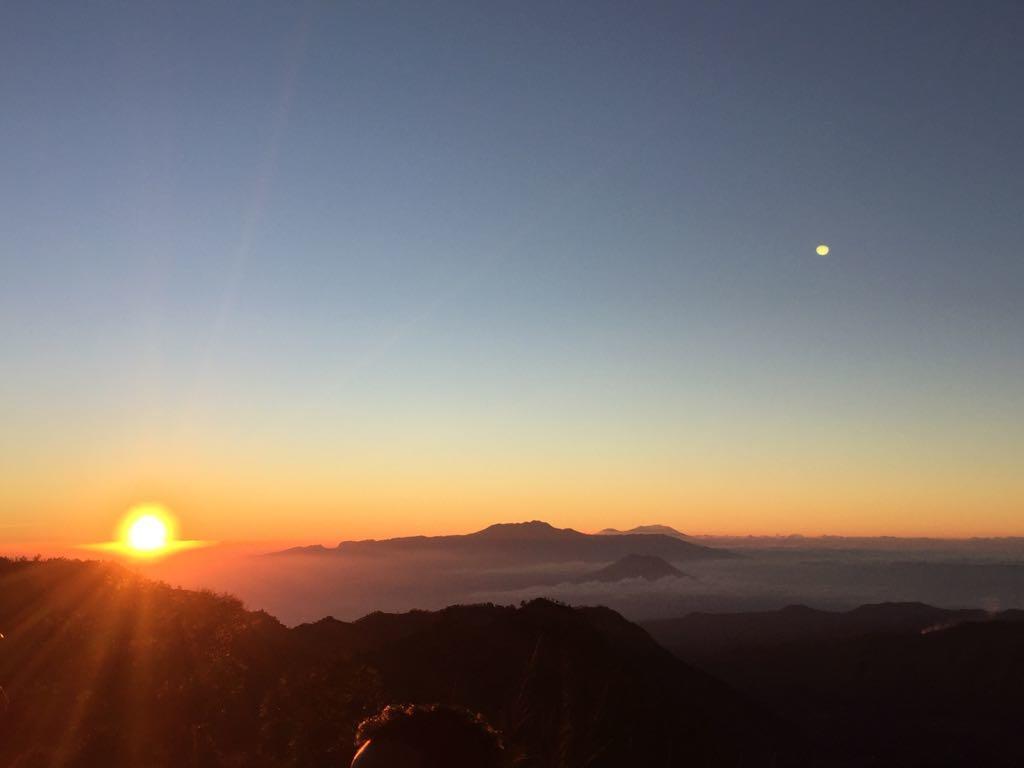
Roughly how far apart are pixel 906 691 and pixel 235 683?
182 meters

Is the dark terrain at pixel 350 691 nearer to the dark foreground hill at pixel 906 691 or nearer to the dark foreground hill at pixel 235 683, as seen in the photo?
the dark foreground hill at pixel 235 683

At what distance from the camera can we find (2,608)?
105 feet

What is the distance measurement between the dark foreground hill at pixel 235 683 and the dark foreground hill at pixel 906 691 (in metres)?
64.1

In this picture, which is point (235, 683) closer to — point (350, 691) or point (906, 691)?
point (350, 691)

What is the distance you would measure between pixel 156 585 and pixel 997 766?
12195 cm

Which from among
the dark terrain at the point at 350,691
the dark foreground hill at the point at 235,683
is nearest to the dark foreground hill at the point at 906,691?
the dark terrain at the point at 350,691

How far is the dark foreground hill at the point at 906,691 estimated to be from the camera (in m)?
117

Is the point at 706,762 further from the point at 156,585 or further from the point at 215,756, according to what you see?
the point at 215,756

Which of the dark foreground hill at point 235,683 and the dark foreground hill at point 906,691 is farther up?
the dark foreground hill at point 235,683

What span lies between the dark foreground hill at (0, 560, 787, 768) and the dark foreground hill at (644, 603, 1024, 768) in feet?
210

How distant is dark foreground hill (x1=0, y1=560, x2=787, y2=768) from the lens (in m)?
13.4

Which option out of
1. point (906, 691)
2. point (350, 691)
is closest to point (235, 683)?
point (350, 691)

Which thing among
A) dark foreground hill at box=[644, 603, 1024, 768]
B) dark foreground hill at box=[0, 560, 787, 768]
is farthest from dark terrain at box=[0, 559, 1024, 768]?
dark foreground hill at box=[644, 603, 1024, 768]

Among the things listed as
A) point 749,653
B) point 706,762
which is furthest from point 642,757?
point 749,653
